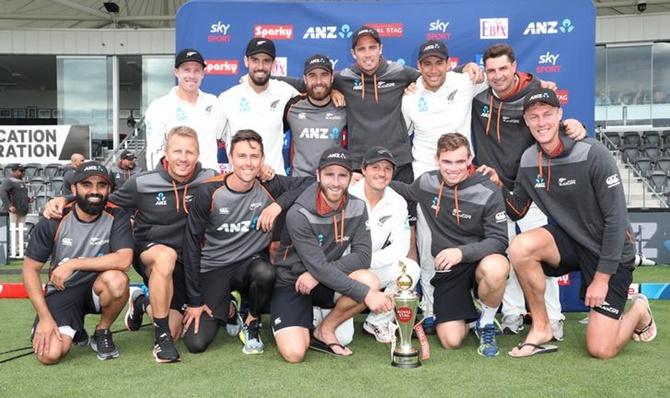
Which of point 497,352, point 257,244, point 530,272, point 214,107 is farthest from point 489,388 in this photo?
point 214,107

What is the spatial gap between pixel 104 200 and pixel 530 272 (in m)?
2.96

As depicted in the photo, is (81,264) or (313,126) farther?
(313,126)

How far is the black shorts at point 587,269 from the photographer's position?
13.2 ft

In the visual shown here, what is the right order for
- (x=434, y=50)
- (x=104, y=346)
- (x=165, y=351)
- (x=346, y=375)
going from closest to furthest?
(x=346, y=375)
(x=165, y=351)
(x=104, y=346)
(x=434, y=50)

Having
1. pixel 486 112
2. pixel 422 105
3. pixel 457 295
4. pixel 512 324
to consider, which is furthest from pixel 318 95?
pixel 512 324

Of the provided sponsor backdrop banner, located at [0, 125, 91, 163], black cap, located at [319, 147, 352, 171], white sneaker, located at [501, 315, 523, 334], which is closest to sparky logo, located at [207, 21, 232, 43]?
black cap, located at [319, 147, 352, 171]

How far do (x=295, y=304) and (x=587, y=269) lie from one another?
2.03 meters

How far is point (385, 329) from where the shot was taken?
15.0 feet

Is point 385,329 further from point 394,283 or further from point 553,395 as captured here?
point 553,395

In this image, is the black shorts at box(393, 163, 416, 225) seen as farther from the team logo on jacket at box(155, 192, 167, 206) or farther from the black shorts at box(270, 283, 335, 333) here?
the team logo on jacket at box(155, 192, 167, 206)

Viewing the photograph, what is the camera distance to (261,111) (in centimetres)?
518

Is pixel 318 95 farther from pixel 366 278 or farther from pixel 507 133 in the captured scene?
pixel 366 278

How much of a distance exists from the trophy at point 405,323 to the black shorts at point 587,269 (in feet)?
3.60

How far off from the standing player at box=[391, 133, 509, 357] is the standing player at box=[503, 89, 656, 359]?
0.61ft
